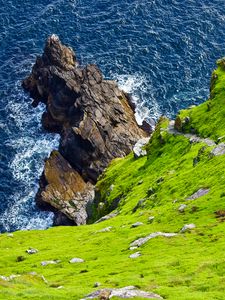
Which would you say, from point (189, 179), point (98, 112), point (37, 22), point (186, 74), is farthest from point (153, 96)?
point (189, 179)

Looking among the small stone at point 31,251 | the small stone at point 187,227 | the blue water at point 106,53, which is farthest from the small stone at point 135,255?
the blue water at point 106,53

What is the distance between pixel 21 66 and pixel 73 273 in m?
111

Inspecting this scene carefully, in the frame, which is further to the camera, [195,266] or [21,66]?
[21,66]

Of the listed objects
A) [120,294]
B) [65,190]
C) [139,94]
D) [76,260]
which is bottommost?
[65,190]

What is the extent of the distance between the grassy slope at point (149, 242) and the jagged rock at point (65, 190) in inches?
678

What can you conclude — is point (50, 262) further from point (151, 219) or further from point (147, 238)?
point (151, 219)

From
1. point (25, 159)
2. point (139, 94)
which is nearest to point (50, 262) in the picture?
point (25, 159)

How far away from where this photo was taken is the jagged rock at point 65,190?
390 ft

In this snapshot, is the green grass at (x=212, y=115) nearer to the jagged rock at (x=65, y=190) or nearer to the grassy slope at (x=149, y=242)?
the grassy slope at (x=149, y=242)

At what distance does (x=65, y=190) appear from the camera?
4850 inches

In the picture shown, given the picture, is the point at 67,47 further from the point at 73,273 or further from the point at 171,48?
the point at 73,273

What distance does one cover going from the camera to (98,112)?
13238 centimetres

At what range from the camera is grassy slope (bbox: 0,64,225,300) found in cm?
4631

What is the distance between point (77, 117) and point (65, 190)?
68.8ft
